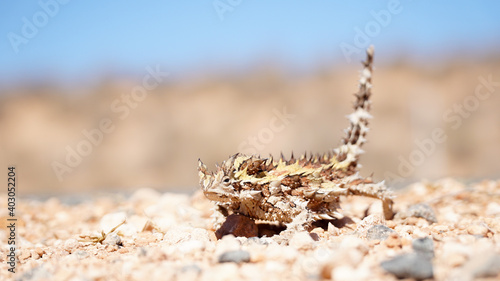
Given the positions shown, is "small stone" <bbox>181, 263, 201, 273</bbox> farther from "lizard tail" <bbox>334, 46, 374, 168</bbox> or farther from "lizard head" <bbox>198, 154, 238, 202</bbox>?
"lizard tail" <bbox>334, 46, 374, 168</bbox>

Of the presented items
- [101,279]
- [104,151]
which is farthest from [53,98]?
[101,279]

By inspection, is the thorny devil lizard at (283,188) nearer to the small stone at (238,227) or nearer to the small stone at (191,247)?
the small stone at (238,227)

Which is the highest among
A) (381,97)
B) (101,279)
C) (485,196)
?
(381,97)

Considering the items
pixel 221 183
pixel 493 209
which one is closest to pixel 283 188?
pixel 221 183

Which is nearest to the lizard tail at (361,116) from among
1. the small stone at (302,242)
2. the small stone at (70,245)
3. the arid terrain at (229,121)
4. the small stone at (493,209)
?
the small stone at (493,209)

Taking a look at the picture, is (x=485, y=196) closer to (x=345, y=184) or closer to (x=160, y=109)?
(x=345, y=184)

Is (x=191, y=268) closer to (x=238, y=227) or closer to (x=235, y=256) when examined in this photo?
(x=235, y=256)
